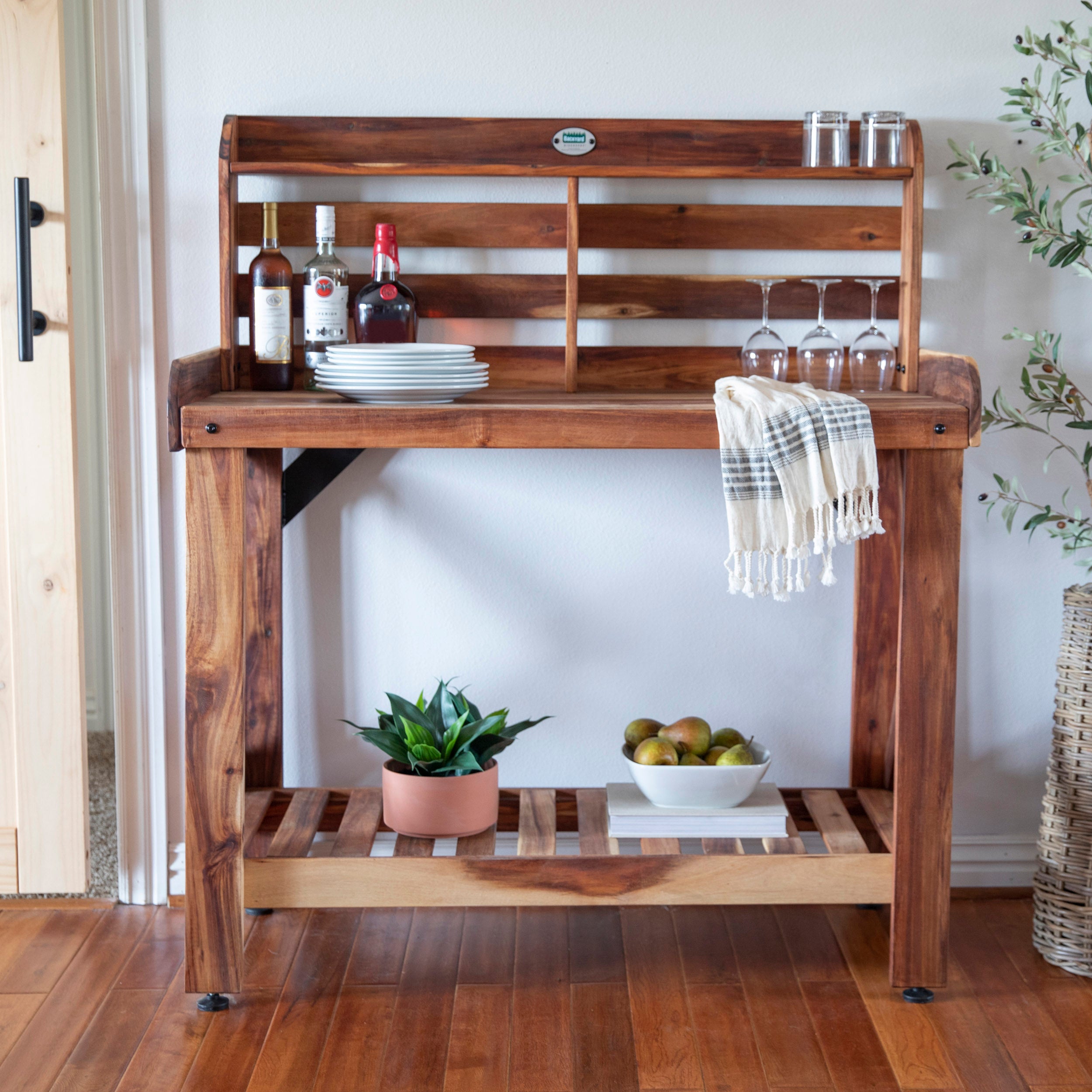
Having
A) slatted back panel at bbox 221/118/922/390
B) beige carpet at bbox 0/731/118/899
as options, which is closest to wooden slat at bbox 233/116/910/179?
slatted back panel at bbox 221/118/922/390

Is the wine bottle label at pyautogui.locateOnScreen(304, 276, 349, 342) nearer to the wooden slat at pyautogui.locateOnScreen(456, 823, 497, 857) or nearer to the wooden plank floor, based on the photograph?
the wooden slat at pyautogui.locateOnScreen(456, 823, 497, 857)

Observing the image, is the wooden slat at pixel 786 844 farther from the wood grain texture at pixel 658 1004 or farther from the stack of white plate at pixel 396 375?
the stack of white plate at pixel 396 375

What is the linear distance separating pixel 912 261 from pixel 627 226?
0.50 meters

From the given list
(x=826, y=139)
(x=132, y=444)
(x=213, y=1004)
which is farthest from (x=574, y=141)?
(x=213, y=1004)

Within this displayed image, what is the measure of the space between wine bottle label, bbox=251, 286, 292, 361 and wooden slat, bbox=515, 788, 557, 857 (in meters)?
0.90

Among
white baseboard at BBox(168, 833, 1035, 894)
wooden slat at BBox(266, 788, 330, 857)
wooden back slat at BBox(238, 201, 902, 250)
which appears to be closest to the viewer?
wooden slat at BBox(266, 788, 330, 857)

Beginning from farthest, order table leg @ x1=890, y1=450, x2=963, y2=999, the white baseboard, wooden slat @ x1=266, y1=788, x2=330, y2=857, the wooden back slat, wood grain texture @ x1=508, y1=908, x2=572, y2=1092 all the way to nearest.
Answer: the white baseboard < the wooden back slat < wooden slat @ x1=266, y1=788, x2=330, y2=857 < table leg @ x1=890, y1=450, x2=963, y2=999 < wood grain texture @ x1=508, y1=908, x2=572, y2=1092

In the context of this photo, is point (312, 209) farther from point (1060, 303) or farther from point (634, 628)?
point (1060, 303)

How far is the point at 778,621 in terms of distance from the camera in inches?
88.7

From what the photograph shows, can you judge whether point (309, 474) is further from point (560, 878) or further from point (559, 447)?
point (560, 878)

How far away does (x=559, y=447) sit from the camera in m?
1.72

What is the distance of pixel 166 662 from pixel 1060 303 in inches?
70.7

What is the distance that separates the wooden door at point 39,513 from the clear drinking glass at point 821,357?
4.31 feet

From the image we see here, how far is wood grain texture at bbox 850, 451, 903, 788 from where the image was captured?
2.17 m
